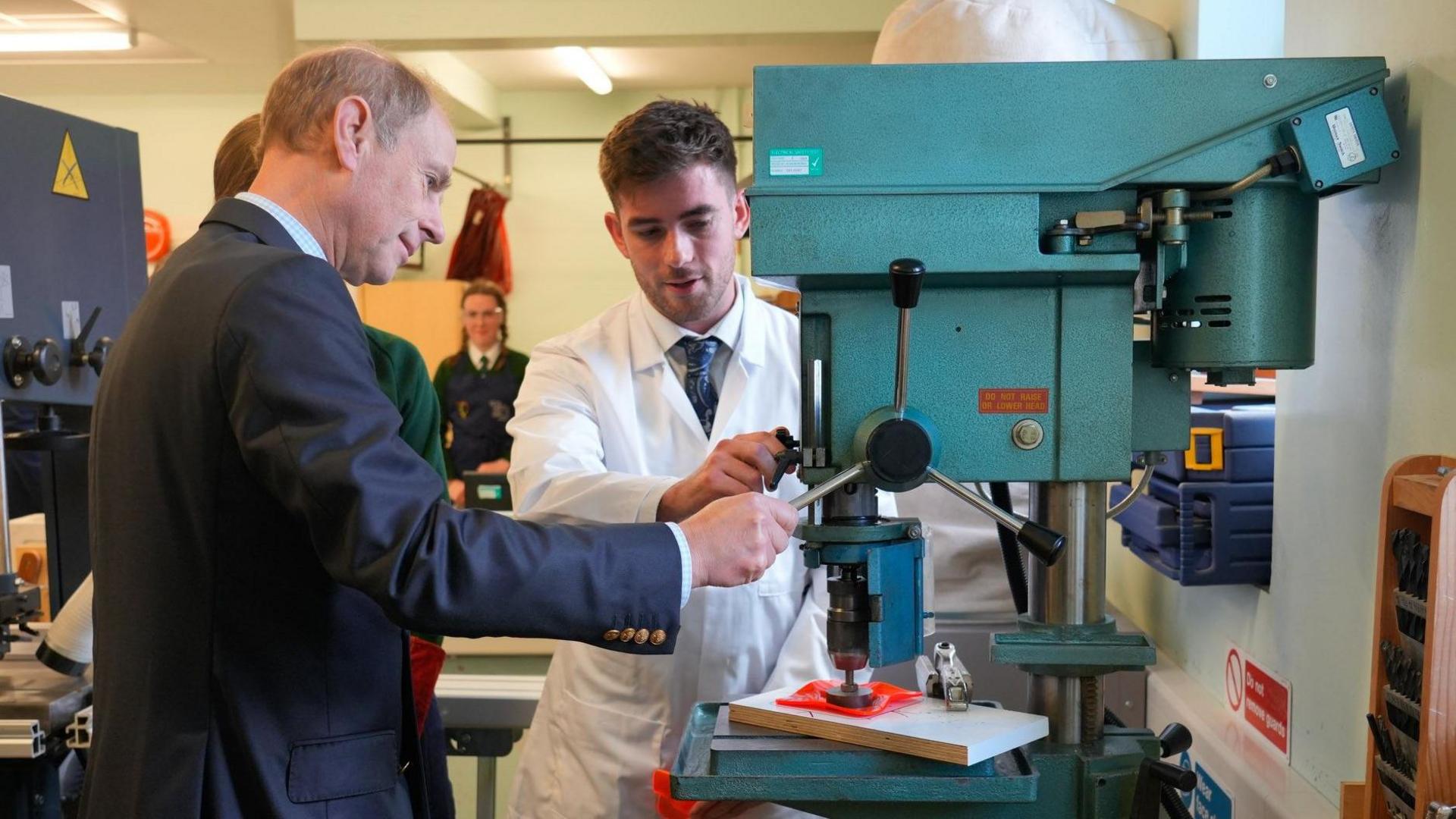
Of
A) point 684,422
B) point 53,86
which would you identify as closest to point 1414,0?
point 684,422

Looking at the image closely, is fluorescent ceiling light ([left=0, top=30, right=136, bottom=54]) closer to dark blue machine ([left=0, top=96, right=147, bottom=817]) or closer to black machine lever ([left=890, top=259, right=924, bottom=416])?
dark blue machine ([left=0, top=96, right=147, bottom=817])

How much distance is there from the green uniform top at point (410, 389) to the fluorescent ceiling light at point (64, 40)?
16.2ft

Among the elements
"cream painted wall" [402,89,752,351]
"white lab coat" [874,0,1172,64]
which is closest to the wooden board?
"white lab coat" [874,0,1172,64]

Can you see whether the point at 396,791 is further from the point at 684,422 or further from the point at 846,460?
the point at 684,422

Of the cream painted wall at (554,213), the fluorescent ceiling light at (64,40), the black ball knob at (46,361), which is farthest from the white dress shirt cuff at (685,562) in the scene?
the cream painted wall at (554,213)

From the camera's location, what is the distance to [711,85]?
307 inches

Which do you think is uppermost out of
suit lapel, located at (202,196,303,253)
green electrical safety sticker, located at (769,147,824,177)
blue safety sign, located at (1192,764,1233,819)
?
green electrical safety sticker, located at (769,147,824,177)

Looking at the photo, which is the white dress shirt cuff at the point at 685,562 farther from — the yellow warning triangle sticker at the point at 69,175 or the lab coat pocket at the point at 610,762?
the yellow warning triangle sticker at the point at 69,175

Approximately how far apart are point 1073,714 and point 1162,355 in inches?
13.9

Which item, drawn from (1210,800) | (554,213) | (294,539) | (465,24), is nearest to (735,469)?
(294,539)

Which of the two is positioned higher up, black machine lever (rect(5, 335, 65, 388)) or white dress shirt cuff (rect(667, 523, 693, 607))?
black machine lever (rect(5, 335, 65, 388))

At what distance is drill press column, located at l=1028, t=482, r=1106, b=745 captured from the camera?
46.6 inches

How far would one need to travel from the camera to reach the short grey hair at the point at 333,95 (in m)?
1.17

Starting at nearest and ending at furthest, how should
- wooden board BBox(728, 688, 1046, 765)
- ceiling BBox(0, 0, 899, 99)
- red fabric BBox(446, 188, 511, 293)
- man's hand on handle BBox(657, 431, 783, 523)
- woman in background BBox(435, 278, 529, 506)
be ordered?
1. wooden board BBox(728, 688, 1046, 765)
2. man's hand on handle BBox(657, 431, 783, 523)
3. ceiling BBox(0, 0, 899, 99)
4. woman in background BBox(435, 278, 529, 506)
5. red fabric BBox(446, 188, 511, 293)
